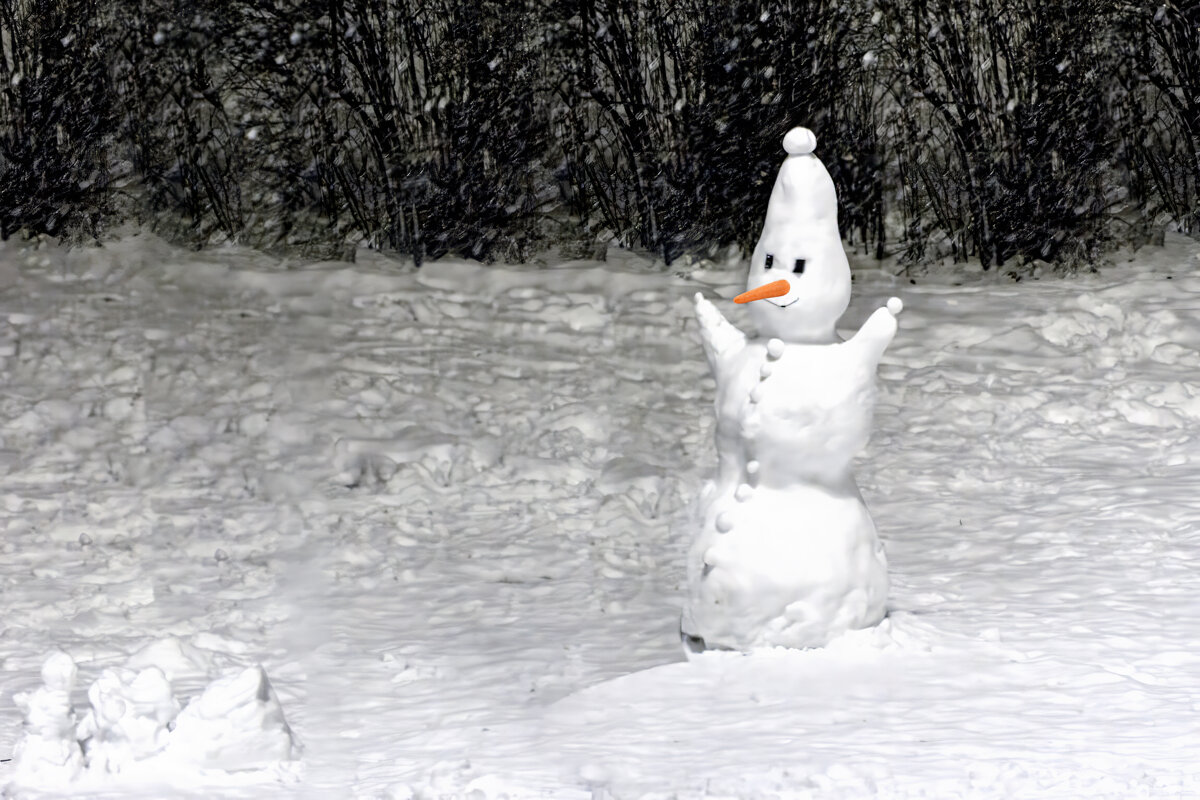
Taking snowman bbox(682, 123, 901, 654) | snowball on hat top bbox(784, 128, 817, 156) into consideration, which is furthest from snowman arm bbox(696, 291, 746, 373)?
snowball on hat top bbox(784, 128, 817, 156)

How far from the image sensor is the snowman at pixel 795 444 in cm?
607

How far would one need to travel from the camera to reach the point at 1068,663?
20.1 feet

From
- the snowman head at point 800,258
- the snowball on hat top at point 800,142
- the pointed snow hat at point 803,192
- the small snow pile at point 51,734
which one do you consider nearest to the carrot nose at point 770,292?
the snowman head at point 800,258

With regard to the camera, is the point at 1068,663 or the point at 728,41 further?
the point at 728,41

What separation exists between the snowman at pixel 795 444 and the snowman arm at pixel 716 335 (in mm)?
66

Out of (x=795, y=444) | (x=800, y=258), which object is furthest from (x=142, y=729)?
(x=800, y=258)

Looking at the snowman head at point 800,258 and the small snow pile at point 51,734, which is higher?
the snowman head at point 800,258

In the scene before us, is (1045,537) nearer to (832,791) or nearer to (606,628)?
(606,628)

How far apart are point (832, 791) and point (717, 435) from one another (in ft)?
5.31

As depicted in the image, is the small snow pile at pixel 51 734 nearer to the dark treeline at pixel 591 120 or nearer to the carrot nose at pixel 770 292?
the carrot nose at pixel 770 292

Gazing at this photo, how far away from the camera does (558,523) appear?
332 inches

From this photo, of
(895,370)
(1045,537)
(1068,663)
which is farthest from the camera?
(895,370)

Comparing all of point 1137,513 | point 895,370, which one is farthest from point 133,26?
point 1137,513

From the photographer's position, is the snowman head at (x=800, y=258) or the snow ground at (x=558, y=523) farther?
the snowman head at (x=800, y=258)
